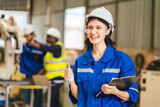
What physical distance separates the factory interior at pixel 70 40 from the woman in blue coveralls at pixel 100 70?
12cm

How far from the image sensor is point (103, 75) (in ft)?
6.40

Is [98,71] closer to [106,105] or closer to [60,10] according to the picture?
[106,105]

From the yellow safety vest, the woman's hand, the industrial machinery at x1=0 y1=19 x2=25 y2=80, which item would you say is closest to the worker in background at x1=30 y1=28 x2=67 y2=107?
the yellow safety vest

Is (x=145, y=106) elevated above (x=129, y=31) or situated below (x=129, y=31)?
below

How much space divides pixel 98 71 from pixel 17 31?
81.1 inches

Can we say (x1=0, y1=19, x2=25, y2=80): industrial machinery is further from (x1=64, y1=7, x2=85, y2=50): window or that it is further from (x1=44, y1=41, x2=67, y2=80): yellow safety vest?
(x1=64, y1=7, x2=85, y2=50): window

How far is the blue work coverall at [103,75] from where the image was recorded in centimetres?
192

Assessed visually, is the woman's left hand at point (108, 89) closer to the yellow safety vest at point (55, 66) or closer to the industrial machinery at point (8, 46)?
the industrial machinery at point (8, 46)

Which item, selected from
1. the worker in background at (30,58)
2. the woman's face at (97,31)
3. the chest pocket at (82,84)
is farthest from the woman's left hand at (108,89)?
the worker in background at (30,58)

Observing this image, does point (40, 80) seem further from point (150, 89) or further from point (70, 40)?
point (70, 40)

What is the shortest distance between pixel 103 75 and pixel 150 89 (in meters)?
2.40

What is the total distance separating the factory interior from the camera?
3.93m

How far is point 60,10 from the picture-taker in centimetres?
934

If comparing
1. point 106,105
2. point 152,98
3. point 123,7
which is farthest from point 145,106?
point 123,7
